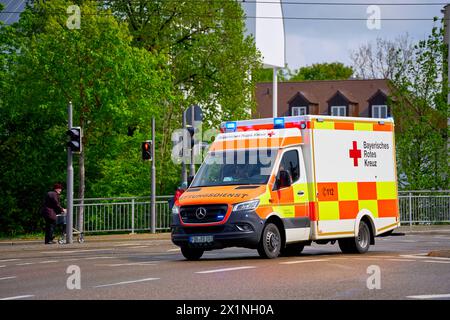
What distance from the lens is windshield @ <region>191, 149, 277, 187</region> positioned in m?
20.3

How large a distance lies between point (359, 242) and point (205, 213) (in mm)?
4092

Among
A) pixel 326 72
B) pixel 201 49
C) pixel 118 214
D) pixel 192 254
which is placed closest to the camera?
pixel 192 254

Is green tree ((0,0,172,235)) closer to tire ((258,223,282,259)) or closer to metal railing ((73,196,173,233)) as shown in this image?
metal railing ((73,196,173,233))

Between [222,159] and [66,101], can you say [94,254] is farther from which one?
[66,101]

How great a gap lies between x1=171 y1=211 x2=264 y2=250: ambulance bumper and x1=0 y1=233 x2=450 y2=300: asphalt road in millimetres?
352

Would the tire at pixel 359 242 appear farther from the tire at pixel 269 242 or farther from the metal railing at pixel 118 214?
the metal railing at pixel 118 214

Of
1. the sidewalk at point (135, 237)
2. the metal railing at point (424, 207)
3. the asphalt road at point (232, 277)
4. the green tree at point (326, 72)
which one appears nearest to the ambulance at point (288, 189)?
the asphalt road at point (232, 277)

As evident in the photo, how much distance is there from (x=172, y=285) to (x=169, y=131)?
114 ft

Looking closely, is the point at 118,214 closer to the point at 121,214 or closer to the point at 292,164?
the point at 121,214

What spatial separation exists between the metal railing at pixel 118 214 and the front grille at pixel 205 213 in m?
16.2

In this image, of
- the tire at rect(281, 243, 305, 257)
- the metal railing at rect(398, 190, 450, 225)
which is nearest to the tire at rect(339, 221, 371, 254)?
the tire at rect(281, 243, 305, 257)

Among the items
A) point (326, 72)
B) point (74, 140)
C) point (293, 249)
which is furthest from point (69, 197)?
point (326, 72)

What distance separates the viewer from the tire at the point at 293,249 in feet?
72.4

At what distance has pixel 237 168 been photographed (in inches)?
810
